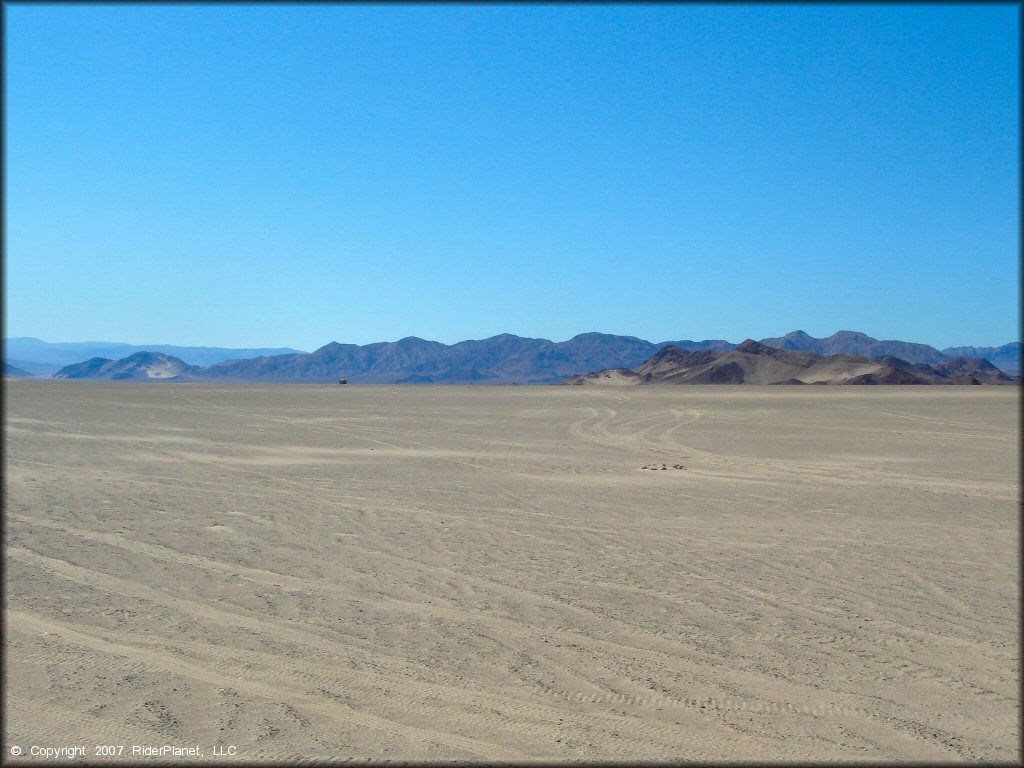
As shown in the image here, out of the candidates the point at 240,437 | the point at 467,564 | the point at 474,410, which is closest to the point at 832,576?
the point at 467,564

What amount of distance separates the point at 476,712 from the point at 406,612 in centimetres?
198

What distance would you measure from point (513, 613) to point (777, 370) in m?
88.1

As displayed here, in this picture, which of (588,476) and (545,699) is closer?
(545,699)

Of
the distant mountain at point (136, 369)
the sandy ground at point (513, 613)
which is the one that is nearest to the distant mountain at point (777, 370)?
the sandy ground at point (513, 613)

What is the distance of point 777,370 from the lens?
291 feet

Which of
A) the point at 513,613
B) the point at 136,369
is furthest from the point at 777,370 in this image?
the point at 136,369

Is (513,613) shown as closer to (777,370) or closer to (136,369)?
(777,370)

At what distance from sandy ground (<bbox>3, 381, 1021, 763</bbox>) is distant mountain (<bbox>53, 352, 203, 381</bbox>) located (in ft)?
569

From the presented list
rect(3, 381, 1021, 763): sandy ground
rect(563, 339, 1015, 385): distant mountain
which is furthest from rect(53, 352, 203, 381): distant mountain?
rect(3, 381, 1021, 763): sandy ground

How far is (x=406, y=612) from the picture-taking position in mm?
6488

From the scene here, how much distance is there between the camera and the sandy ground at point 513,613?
4426 mm

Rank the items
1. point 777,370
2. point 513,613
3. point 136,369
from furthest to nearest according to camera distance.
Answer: point 136,369 < point 777,370 < point 513,613

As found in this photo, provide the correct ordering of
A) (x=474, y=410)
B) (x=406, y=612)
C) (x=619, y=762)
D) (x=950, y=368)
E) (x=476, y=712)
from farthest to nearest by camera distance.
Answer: (x=950, y=368)
(x=474, y=410)
(x=406, y=612)
(x=476, y=712)
(x=619, y=762)

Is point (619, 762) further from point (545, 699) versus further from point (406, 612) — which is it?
point (406, 612)
